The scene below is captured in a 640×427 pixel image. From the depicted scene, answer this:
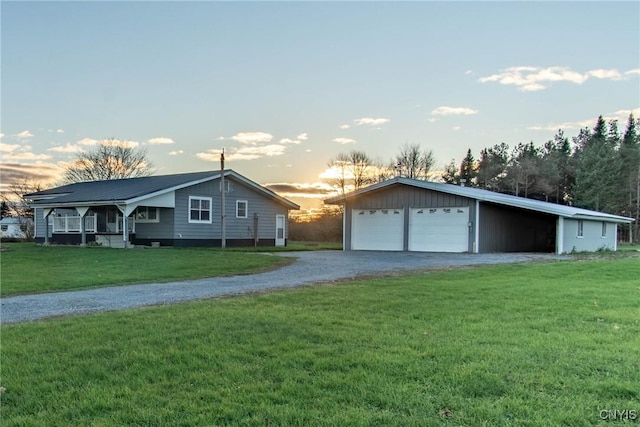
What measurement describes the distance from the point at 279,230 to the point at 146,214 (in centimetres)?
791

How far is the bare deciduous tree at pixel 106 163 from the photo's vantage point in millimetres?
47625

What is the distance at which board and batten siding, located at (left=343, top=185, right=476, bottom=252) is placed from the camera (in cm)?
2191

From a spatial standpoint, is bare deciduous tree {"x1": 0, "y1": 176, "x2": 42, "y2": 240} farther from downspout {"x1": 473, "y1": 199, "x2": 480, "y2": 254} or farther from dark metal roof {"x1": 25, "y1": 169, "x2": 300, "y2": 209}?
downspout {"x1": 473, "y1": 199, "x2": 480, "y2": 254}

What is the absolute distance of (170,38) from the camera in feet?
47.8

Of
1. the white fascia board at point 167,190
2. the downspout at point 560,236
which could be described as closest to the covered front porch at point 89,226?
the white fascia board at point 167,190

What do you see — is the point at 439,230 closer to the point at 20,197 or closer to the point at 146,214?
the point at 146,214

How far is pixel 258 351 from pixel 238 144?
76.5 ft

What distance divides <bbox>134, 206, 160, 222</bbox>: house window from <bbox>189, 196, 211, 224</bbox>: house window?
1664 mm

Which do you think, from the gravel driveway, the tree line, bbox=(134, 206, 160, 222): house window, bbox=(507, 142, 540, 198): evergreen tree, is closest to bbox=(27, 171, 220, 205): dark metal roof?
bbox=(134, 206, 160, 222): house window

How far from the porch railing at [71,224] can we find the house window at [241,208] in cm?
780

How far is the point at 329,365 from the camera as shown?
13.3ft

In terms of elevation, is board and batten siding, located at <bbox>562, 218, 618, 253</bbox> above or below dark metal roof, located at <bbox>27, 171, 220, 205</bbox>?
below

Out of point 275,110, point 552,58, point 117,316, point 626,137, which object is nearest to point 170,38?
point 275,110

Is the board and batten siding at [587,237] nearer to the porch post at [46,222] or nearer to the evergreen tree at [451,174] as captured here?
the evergreen tree at [451,174]
